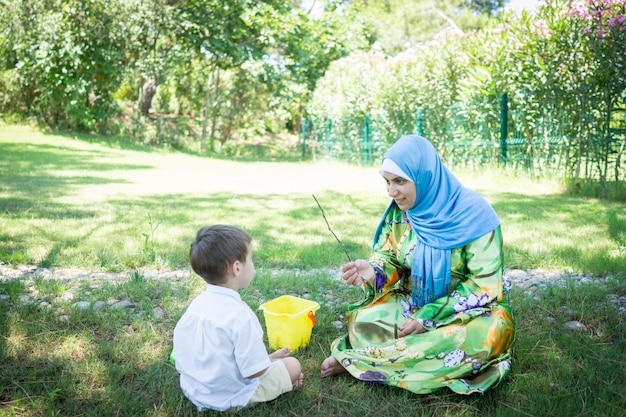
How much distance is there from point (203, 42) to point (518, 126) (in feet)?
40.2

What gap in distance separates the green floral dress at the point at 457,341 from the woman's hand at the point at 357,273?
9.1 inches

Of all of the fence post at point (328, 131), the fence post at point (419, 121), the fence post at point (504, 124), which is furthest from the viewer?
the fence post at point (328, 131)

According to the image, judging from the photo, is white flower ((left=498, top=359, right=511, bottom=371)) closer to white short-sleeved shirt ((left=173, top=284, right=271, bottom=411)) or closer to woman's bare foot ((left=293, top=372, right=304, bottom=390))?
woman's bare foot ((left=293, top=372, right=304, bottom=390))

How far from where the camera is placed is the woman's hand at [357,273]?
259 centimetres

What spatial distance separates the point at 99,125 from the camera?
18562 mm

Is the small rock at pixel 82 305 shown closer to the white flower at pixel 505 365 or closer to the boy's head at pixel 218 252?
the boy's head at pixel 218 252

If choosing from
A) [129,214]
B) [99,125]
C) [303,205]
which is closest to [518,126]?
[303,205]

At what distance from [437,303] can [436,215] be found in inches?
15.8

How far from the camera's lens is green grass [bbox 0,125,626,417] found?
2.23 meters

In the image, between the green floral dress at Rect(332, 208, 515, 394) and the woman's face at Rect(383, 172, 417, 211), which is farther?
the woman's face at Rect(383, 172, 417, 211)

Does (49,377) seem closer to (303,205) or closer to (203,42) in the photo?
(303,205)

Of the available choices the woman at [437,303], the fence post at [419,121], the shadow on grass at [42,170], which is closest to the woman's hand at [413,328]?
the woman at [437,303]

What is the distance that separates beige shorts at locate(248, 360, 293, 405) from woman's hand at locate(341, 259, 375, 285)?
548 millimetres

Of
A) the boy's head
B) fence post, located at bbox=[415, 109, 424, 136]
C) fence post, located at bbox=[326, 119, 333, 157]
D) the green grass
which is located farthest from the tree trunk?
the boy's head
